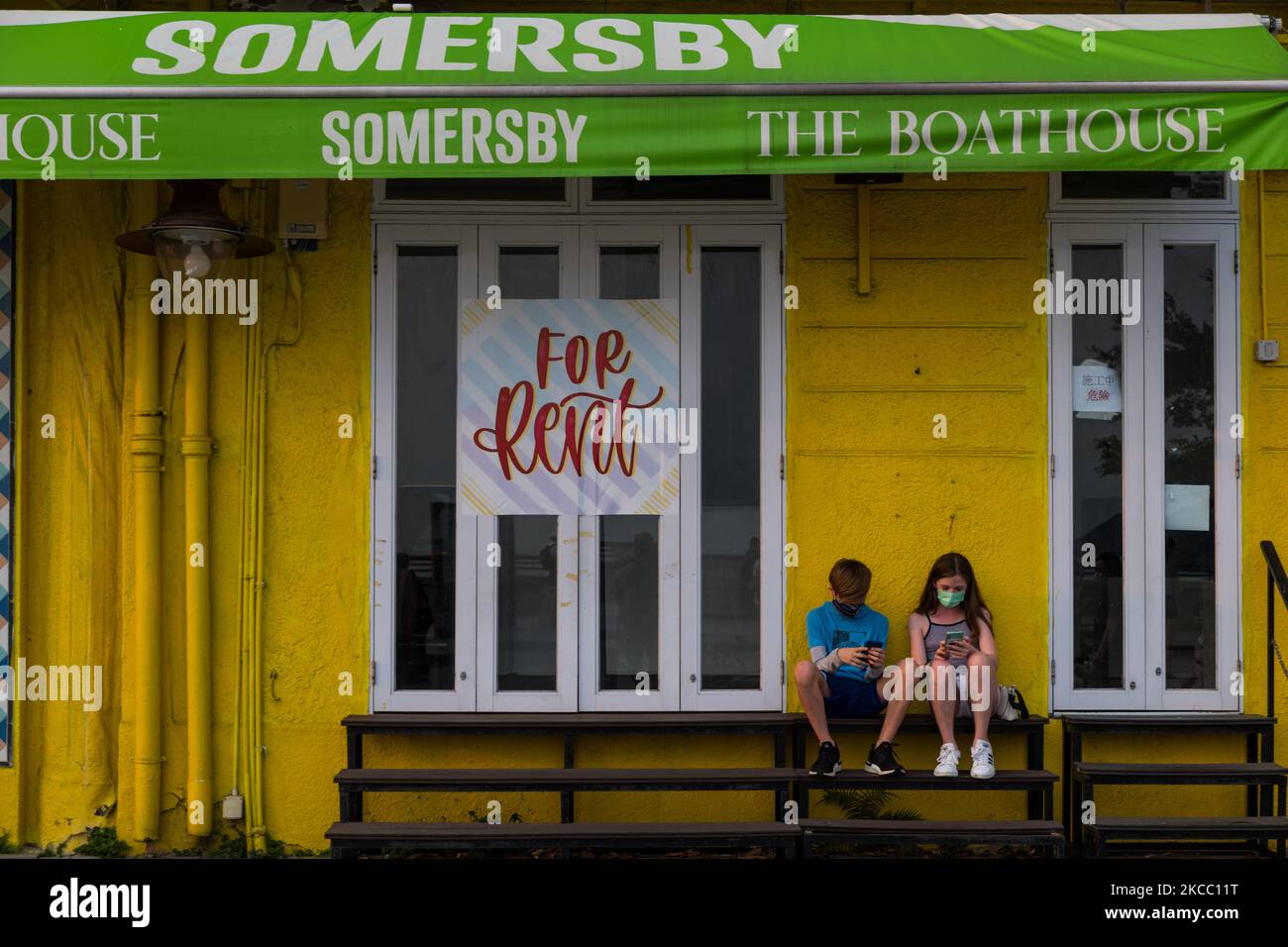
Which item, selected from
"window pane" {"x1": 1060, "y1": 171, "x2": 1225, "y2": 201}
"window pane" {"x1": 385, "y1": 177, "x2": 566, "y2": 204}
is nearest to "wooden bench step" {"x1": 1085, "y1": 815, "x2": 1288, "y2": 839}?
"window pane" {"x1": 1060, "y1": 171, "x2": 1225, "y2": 201}

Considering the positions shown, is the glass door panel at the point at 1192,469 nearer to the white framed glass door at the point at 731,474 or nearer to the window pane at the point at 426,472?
the white framed glass door at the point at 731,474

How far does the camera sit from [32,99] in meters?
4.70

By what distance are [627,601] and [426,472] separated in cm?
116

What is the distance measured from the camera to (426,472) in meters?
5.93

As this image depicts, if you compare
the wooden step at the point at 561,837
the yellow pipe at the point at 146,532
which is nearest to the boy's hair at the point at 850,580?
the wooden step at the point at 561,837

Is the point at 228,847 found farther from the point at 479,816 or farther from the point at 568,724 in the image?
the point at 568,724

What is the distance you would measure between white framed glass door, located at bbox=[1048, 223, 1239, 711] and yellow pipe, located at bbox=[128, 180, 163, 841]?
428 cm

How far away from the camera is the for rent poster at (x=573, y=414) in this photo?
5.90m

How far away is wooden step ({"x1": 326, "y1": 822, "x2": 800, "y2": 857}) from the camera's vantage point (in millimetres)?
5066

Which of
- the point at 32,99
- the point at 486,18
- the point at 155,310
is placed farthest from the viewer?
the point at 155,310

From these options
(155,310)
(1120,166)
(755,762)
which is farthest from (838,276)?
(155,310)

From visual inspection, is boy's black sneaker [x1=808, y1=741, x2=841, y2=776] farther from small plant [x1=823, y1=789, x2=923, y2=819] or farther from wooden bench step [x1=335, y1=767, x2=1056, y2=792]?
small plant [x1=823, y1=789, x2=923, y2=819]

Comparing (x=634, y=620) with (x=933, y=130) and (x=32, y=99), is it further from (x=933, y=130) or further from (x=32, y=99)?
(x=32, y=99)
